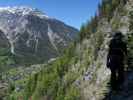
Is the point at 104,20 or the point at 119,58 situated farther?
the point at 104,20

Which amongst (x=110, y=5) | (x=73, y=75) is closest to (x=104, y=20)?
(x=110, y=5)

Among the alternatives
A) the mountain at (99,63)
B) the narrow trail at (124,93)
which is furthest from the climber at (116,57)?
the mountain at (99,63)

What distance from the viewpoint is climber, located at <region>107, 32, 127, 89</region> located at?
28.2 m

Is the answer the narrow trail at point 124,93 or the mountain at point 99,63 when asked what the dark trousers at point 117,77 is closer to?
the narrow trail at point 124,93

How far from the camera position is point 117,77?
2928 cm

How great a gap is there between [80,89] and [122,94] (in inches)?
1753

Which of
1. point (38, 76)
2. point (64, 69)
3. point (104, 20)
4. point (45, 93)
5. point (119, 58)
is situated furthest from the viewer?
point (38, 76)

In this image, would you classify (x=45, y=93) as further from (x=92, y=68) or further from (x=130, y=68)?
(x=130, y=68)

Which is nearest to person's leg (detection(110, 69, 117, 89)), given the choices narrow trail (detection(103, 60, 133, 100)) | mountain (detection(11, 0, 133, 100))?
narrow trail (detection(103, 60, 133, 100))

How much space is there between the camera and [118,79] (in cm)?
2902

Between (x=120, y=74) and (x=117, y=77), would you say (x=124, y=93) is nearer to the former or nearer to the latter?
(x=117, y=77)

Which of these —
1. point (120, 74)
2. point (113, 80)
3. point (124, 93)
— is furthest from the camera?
point (124, 93)

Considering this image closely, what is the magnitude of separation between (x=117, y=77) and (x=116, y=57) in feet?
6.51

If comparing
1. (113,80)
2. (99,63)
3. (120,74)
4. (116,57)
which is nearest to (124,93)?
(120,74)
